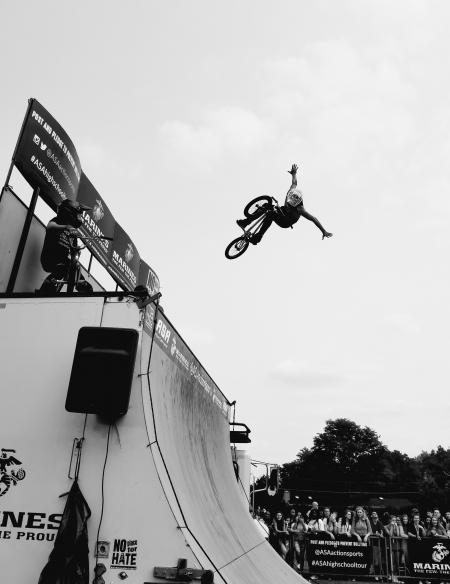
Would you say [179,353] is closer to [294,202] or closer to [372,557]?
[294,202]

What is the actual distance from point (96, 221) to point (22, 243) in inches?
181

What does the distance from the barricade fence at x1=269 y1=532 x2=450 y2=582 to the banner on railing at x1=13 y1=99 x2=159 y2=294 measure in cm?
907

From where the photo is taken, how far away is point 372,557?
13.0 metres

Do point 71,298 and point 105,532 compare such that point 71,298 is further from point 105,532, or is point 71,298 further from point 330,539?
point 330,539

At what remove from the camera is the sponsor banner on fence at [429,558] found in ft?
40.4

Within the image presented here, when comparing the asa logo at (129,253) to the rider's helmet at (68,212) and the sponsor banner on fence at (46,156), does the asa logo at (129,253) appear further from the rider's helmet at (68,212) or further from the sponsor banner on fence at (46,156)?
the rider's helmet at (68,212)

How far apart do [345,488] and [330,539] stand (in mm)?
60827

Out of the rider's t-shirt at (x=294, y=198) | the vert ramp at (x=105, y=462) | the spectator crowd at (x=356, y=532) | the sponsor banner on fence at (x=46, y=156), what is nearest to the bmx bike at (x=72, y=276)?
the sponsor banner on fence at (x=46, y=156)

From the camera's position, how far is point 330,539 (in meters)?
13.4

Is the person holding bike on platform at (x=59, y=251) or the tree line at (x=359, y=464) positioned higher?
the tree line at (x=359, y=464)

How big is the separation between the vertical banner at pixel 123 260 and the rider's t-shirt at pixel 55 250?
515 centimetres

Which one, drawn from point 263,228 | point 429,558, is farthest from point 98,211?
point 429,558

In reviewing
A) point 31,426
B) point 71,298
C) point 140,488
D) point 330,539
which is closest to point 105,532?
point 140,488

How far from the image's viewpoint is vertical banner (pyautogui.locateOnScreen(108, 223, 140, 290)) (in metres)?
12.1
